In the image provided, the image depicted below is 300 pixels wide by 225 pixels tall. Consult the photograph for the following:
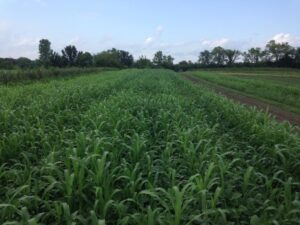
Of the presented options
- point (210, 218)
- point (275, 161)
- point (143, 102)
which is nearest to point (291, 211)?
point (210, 218)

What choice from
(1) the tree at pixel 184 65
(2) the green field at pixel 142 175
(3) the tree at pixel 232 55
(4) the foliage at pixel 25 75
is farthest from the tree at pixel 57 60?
(3) the tree at pixel 232 55

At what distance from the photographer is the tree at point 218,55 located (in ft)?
433

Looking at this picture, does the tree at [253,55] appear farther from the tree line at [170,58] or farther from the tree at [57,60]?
the tree at [57,60]

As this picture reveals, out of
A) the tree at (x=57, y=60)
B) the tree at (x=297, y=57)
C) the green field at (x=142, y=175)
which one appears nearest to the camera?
the green field at (x=142, y=175)

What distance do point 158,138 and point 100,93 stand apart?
25.8ft

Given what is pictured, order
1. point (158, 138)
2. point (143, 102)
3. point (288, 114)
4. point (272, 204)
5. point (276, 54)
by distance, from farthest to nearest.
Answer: point (276, 54) → point (288, 114) → point (143, 102) → point (158, 138) → point (272, 204)

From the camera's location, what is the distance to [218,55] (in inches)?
5256

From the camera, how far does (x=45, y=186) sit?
3.97 m

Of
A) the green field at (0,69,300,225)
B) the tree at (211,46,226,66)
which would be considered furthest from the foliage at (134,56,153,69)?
the green field at (0,69,300,225)

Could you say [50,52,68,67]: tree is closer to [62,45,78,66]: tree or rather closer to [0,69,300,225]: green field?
[62,45,78,66]: tree

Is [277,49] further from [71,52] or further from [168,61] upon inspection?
[71,52]

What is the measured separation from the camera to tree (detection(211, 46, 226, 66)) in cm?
13199

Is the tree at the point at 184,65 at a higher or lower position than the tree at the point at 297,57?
lower

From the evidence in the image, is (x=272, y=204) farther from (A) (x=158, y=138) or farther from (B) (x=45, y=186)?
(A) (x=158, y=138)
